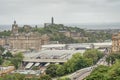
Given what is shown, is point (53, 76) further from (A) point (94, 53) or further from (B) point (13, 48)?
(B) point (13, 48)

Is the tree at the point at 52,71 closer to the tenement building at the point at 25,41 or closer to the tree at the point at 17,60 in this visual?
the tree at the point at 17,60

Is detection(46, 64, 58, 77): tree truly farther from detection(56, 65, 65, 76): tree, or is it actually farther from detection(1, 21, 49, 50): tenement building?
detection(1, 21, 49, 50): tenement building

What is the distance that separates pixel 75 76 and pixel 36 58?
20928mm

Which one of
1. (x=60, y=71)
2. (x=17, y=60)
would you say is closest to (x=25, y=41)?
(x=17, y=60)

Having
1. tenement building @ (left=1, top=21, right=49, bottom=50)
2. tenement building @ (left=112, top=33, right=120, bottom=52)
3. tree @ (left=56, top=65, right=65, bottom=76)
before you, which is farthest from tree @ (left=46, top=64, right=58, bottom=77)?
tenement building @ (left=1, top=21, right=49, bottom=50)

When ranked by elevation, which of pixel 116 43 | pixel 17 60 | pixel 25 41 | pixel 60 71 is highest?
pixel 116 43

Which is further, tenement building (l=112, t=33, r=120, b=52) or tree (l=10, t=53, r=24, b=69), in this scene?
tenement building (l=112, t=33, r=120, b=52)

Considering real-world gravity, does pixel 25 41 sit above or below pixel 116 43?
below

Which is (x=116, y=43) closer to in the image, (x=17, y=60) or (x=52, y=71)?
(x=17, y=60)

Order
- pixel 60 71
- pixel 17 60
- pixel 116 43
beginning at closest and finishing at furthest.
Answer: pixel 60 71
pixel 17 60
pixel 116 43

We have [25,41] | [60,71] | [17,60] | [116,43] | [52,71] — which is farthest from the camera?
[25,41]

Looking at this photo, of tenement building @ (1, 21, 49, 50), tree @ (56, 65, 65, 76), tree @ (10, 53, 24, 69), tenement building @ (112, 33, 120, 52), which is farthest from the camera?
tenement building @ (1, 21, 49, 50)

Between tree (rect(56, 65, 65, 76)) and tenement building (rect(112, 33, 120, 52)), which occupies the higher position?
tenement building (rect(112, 33, 120, 52))

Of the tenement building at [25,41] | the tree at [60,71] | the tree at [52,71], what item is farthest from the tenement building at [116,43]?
the tenement building at [25,41]
